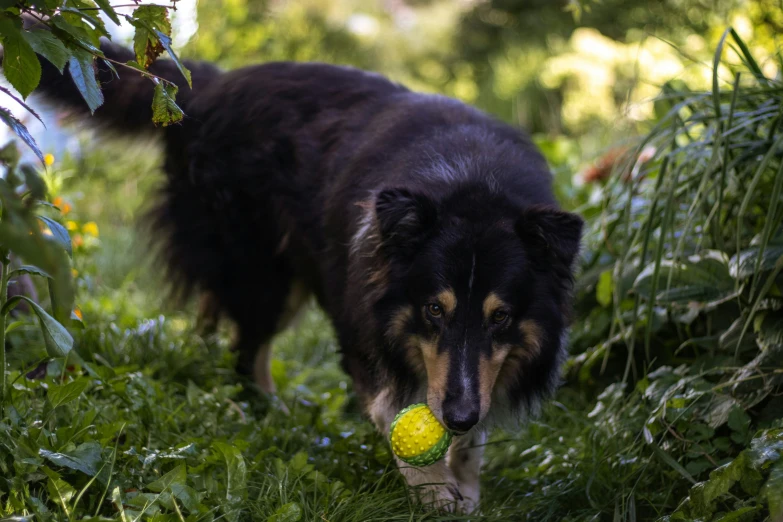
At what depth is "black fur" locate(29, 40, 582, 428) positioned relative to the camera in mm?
2594

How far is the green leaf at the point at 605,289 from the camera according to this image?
3.49m

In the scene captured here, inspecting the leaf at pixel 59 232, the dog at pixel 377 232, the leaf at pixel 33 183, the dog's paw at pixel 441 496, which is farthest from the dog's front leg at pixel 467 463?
the leaf at pixel 33 183

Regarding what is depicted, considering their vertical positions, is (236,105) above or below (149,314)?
above

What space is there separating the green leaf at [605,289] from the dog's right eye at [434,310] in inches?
47.3

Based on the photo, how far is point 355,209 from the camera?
304 cm

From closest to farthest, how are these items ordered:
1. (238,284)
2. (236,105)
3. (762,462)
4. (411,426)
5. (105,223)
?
(762,462)
(411,426)
(236,105)
(238,284)
(105,223)

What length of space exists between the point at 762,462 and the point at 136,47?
1.82 meters

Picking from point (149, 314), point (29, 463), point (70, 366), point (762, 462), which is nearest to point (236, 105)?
point (70, 366)

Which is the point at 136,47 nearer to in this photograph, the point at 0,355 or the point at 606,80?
the point at 0,355

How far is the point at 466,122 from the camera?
126 inches

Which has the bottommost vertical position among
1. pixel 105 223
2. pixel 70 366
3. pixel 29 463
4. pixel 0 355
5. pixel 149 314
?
pixel 105 223

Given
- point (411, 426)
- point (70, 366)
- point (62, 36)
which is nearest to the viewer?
point (62, 36)

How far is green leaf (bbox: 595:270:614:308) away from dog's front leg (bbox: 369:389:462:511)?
3.54 feet

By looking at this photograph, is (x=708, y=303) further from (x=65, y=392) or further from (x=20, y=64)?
(x=20, y=64)
